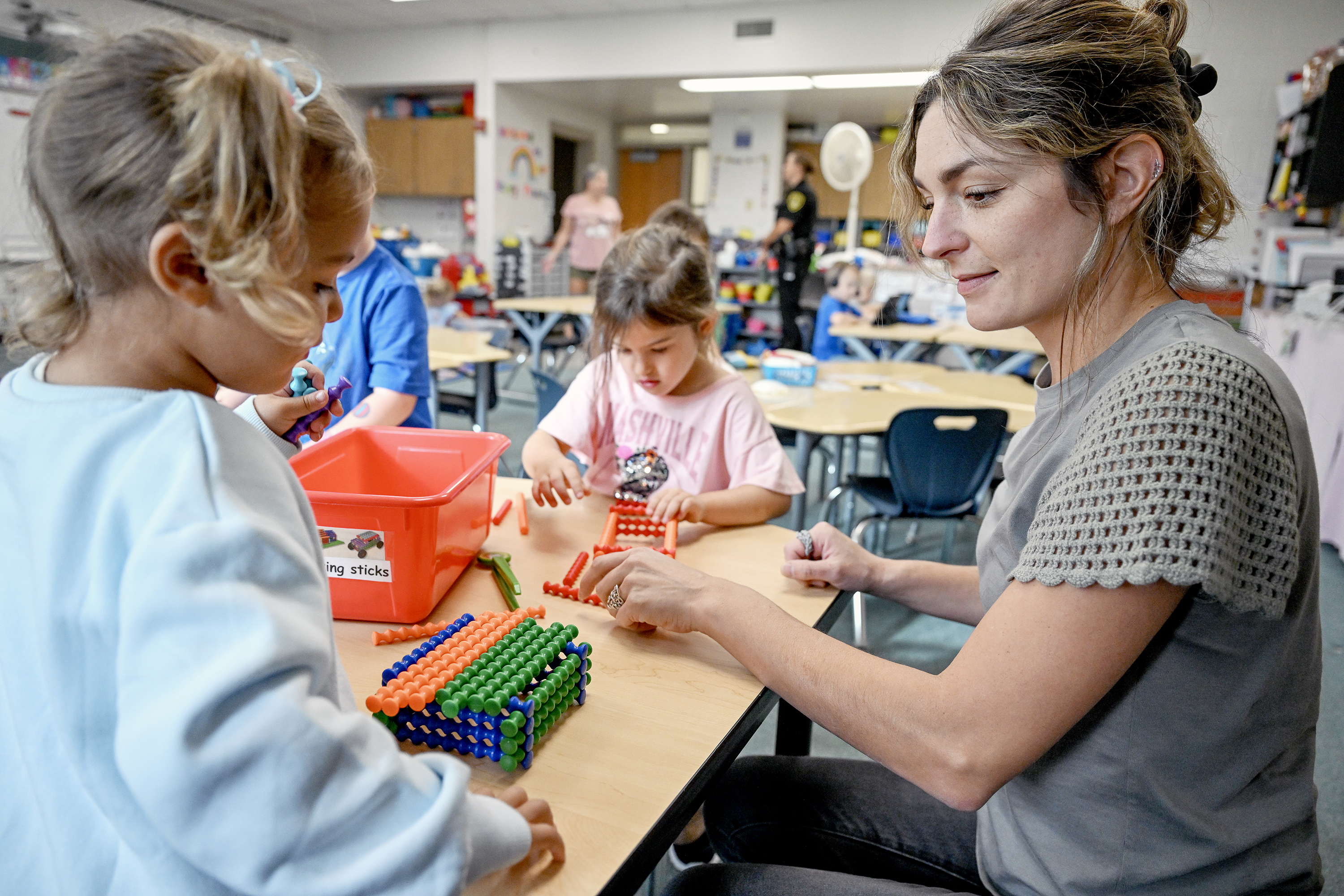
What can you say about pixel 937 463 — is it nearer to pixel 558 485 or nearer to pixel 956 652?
pixel 956 652

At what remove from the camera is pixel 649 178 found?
1211 cm

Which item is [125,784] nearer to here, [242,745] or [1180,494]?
[242,745]

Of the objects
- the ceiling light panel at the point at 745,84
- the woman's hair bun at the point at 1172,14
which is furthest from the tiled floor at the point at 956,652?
the ceiling light panel at the point at 745,84

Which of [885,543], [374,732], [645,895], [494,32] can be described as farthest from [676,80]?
[374,732]

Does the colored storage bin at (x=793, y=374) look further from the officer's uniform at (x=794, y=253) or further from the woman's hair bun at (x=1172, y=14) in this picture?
the officer's uniform at (x=794, y=253)

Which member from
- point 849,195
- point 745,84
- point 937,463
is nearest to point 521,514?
point 937,463

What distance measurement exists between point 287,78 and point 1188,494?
2.38ft

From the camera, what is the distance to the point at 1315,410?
12.0 feet

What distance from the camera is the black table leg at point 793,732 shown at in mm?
1345

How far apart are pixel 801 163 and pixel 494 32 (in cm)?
360

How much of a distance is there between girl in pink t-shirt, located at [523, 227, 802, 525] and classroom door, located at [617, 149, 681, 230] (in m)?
10.5

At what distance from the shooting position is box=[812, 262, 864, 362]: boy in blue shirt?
5148 millimetres

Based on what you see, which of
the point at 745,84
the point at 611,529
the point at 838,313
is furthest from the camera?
the point at 745,84

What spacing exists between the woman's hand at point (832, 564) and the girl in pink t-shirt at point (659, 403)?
12.8 inches
